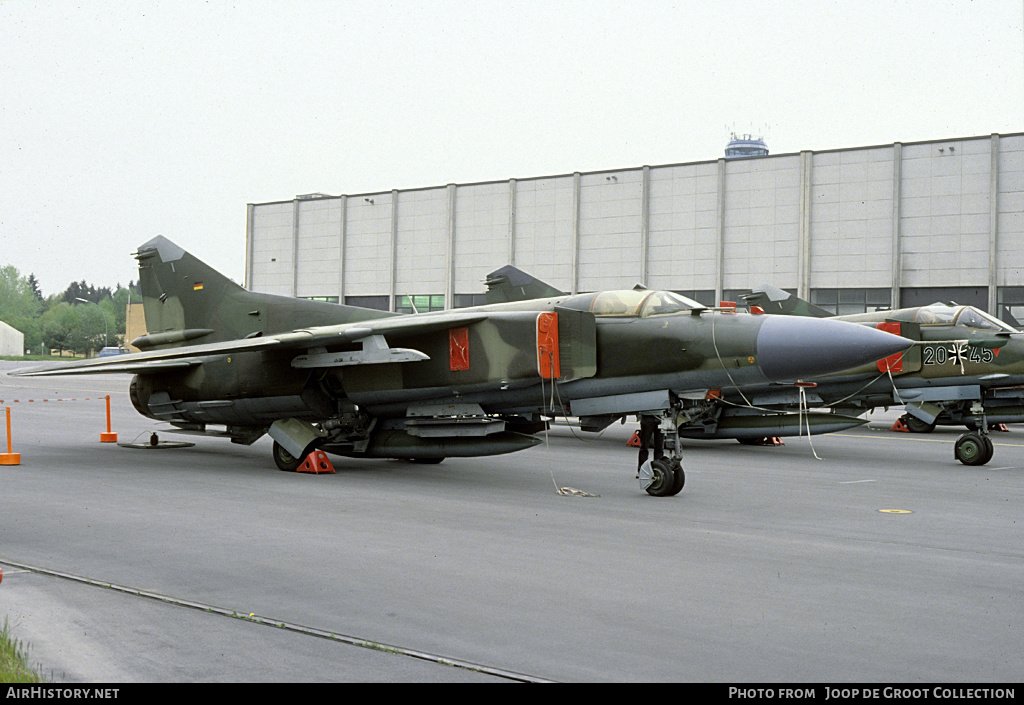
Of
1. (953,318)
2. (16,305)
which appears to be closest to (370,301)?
(953,318)

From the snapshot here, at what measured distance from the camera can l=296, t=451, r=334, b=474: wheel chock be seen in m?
12.7

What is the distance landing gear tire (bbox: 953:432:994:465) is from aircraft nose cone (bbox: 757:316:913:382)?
5182 millimetres

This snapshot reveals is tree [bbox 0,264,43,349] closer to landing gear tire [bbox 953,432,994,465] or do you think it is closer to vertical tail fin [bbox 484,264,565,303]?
vertical tail fin [bbox 484,264,565,303]

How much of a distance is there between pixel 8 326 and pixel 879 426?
4441 inches

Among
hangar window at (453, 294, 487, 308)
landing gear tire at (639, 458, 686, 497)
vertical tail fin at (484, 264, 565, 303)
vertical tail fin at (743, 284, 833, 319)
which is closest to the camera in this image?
landing gear tire at (639, 458, 686, 497)

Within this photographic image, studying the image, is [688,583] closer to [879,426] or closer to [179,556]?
[179,556]

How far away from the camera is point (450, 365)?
12172mm

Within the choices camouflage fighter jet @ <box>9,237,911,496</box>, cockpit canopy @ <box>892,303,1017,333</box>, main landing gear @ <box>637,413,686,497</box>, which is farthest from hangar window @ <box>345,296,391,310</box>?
main landing gear @ <box>637,413,686,497</box>

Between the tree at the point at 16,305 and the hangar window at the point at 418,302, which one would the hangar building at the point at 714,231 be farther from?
the tree at the point at 16,305

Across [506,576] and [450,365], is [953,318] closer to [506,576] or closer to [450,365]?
[450,365]

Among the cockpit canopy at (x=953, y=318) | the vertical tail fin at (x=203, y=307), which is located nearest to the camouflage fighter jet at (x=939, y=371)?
the cockpit canopy at (x=953, y=318)

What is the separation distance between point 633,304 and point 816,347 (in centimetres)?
227

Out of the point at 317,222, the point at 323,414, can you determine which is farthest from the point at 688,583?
the point at 317,222

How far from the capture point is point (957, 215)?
116ft
